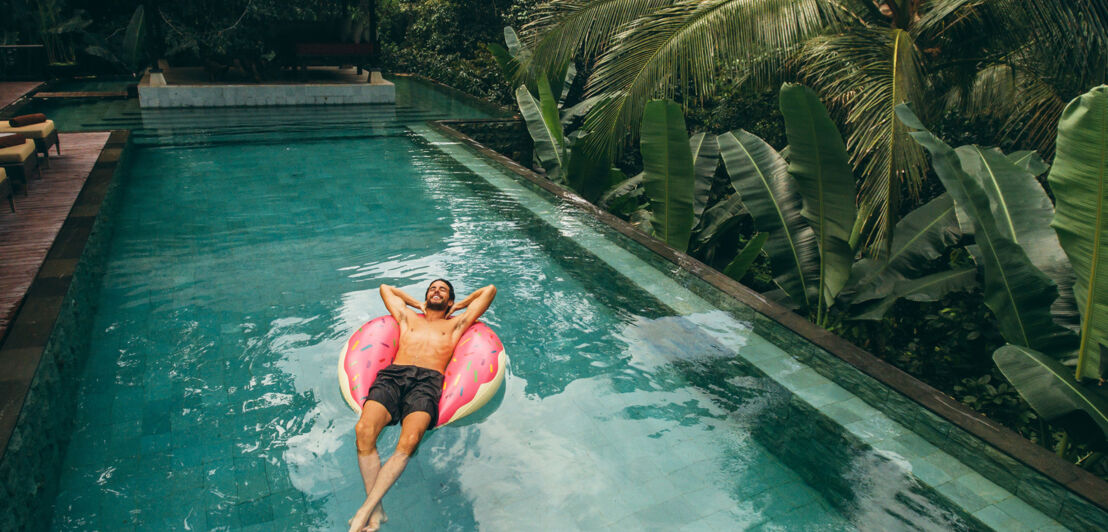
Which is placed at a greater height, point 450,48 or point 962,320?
point 450,48

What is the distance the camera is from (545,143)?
9.55 meters

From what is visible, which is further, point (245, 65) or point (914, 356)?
point (245, 65)

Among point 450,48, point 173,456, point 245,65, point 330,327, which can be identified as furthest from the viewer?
point 450,48

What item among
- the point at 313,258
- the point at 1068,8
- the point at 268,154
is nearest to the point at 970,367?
the point at 1068,8

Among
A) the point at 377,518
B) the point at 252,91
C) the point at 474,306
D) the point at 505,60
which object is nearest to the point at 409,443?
the point at 377,518

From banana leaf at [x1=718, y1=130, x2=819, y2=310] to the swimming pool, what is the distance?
553 millimetres

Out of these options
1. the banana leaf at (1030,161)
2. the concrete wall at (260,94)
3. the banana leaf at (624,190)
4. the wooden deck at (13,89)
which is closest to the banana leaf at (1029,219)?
the banana leaf at (1030,161)

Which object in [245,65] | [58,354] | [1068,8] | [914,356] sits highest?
[1068,8]

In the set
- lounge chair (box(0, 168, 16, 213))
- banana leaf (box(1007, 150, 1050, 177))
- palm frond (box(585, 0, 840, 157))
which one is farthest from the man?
banana leaf (box(1007, 150, 1050, 177))

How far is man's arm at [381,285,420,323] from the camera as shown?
4824 millimetres

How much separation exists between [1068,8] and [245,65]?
590 inches

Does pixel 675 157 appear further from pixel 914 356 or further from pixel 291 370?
pixel 291 370

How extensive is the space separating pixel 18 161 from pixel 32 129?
117cm

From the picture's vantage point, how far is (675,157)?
6.34 metres
